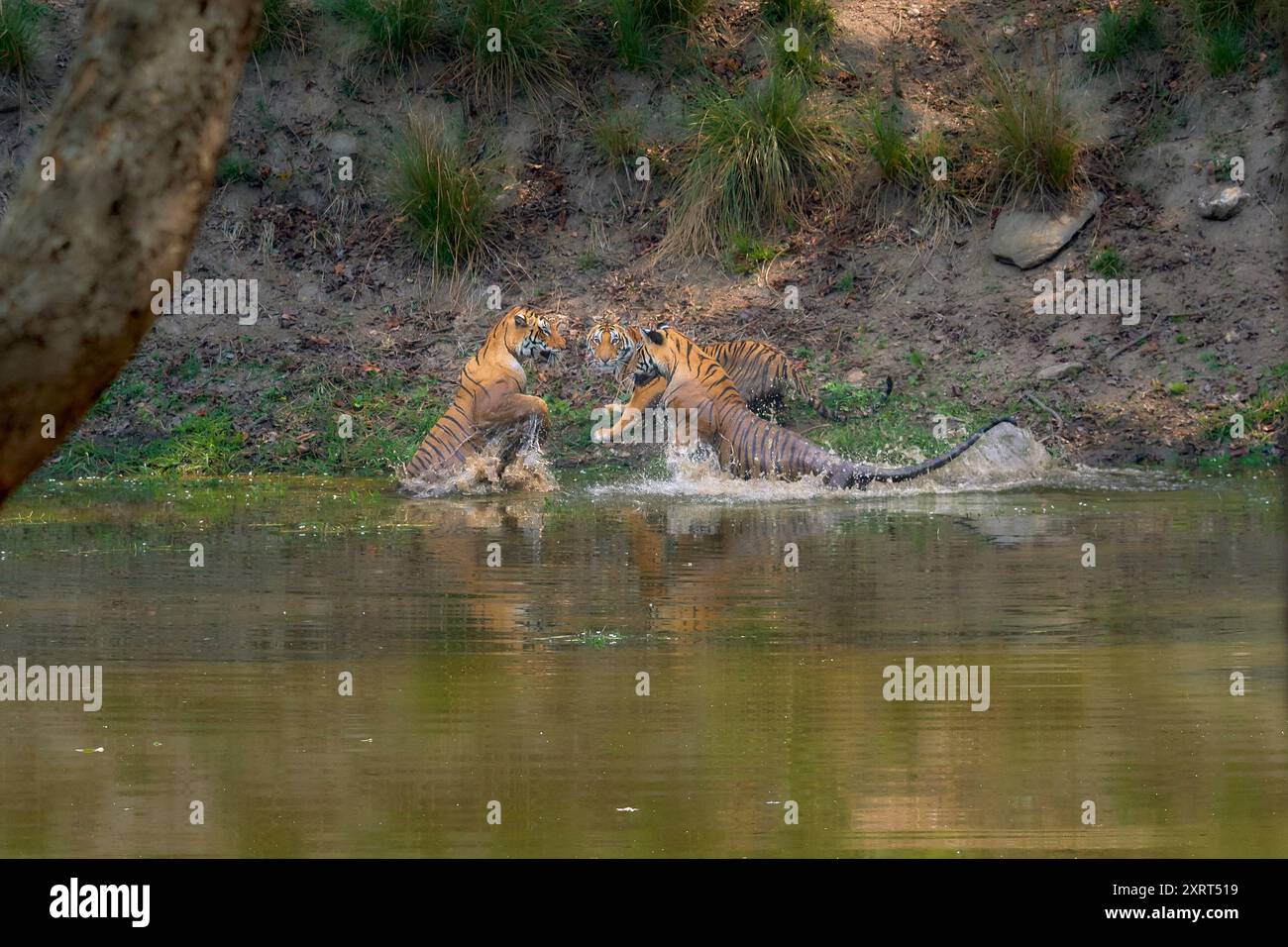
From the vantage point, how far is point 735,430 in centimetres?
1305

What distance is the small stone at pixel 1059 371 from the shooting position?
14.2m

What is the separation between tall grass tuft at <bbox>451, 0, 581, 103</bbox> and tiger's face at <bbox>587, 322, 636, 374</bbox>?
16.2 ft

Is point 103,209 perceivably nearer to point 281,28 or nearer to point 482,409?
point 482,409

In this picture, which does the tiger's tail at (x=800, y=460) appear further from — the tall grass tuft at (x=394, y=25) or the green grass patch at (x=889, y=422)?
the tall grass tuft at (x=394, y=25)

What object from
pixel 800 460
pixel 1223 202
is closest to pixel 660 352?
pixel 800 460

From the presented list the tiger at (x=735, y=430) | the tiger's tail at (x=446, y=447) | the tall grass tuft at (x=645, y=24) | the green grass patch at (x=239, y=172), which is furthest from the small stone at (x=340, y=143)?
the tiger's tail at (x=446, y=447)

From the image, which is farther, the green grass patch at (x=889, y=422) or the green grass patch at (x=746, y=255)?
the green grass patch at (x=746, y=255)

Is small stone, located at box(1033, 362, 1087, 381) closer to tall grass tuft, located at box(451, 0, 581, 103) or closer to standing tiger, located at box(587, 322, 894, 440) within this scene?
standing tiger, located at box(587, 322, 894, 440)

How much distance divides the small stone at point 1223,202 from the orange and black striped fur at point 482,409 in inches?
243

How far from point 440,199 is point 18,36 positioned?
16.2 feet

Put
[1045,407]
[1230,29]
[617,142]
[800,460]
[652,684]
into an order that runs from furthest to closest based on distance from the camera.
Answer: [617,142]
[1230,29]
[1045,407]
[800,460]
[652,684]

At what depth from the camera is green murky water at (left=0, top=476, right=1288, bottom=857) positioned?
500 cm

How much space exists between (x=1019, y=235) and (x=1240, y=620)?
8.40 m

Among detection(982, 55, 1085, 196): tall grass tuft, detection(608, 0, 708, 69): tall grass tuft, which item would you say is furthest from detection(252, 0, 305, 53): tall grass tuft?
detection(982, 55, 1085, 196): tall grass tuft
